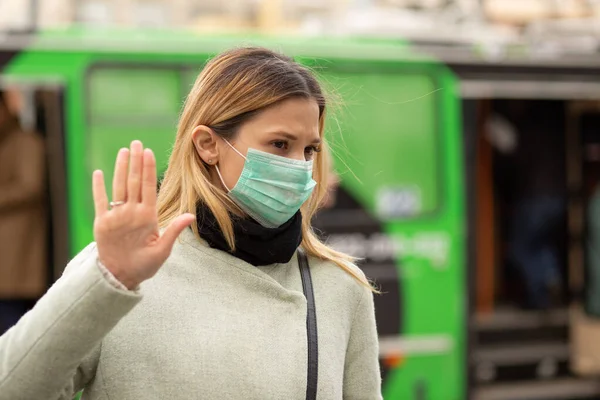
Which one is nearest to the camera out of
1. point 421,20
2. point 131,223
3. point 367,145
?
point 131,223

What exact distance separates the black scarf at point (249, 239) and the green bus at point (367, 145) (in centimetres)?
351

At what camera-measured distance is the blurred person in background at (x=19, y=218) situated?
6016 mm

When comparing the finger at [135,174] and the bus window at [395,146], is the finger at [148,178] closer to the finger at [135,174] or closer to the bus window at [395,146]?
the finger at [135,174]

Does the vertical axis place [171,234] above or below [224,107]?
below

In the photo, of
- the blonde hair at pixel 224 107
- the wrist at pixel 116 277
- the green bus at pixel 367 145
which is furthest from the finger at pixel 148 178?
the green bus at pixel 367 145

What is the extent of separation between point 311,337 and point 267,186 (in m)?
0.32

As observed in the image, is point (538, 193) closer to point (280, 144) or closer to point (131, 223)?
point (280, 144)

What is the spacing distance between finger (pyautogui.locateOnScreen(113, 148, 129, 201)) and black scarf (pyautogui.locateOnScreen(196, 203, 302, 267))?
0.33 metres

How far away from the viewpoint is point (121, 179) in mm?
1468

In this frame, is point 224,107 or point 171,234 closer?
point 171,234

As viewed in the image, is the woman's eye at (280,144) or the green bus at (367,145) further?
the green bus at (367,145)

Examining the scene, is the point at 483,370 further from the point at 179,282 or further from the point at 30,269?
the point at 179,282

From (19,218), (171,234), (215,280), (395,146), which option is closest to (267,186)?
(215,280)

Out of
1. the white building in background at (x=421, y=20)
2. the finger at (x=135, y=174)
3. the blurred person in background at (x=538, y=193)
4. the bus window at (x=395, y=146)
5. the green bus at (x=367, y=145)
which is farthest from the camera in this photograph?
the blurred person in background at (x=538, y=193)
